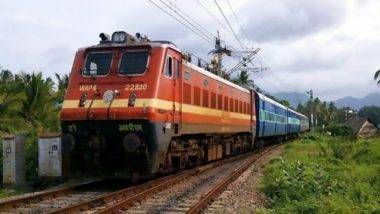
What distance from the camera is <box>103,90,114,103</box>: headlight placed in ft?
45.1

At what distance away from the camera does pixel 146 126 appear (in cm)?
1332

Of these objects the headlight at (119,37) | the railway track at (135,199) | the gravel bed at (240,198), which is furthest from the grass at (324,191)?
the headlight at (119,37)

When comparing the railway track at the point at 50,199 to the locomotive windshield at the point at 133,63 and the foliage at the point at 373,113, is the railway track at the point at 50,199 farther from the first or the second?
the foliage at the point at 373,113

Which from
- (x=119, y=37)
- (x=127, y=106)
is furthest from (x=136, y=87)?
(x=119, y=37)

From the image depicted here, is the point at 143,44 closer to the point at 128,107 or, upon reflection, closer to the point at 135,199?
the point at 128,107

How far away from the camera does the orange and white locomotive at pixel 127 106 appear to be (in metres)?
13.5

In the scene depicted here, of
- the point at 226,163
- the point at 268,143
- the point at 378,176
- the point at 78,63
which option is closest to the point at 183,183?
the point at 78,63

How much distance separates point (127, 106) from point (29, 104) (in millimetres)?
16987

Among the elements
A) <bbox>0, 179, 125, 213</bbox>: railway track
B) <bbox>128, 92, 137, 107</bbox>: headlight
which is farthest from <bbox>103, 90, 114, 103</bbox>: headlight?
<bbox>0, 179, 125, 213</bbox>: railway track

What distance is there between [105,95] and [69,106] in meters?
0.96

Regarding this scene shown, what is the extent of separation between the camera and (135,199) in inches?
444

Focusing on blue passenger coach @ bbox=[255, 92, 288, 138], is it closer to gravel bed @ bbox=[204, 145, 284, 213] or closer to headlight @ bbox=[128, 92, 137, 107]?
gravel bed @ bbox=[204, 145, 284, 213]

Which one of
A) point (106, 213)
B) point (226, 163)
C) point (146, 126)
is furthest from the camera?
point (226, 163)

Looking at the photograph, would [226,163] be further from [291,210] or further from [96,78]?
[291,210]
